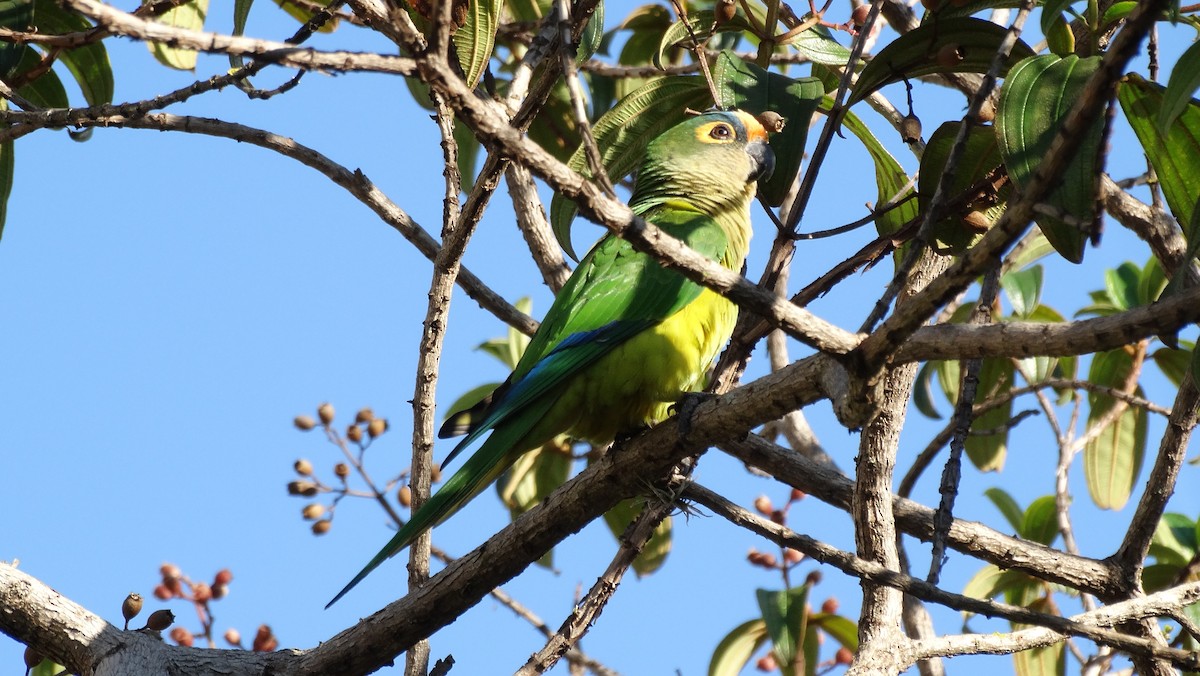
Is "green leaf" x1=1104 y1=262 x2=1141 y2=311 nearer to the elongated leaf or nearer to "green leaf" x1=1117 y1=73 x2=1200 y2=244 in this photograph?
"green leaf" x1=1117 y1=73 x2=1200 y2=244

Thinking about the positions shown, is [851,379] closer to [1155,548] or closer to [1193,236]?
[1193,236]

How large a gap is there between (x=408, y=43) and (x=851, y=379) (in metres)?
1.04

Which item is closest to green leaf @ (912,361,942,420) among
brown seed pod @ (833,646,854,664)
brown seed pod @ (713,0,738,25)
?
brown seed pod @ (833,646,854,664)

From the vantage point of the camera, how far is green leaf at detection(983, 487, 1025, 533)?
16.6 ft

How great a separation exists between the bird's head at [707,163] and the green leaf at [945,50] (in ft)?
3.55

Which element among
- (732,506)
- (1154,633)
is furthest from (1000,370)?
(732,506)

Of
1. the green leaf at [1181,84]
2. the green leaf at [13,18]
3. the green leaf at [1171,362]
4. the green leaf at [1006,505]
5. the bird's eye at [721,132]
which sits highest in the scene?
the bird's eye at [721,132]

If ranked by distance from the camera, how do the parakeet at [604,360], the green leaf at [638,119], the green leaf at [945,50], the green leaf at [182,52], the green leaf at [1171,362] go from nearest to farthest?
the green leaf at [945,50] < the parakeet at [604,360] < the green leaf at [638,119] < the green leaf at [182,52] < the green leaf at [1171,362]

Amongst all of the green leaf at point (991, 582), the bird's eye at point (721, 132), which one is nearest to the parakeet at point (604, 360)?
the bird's eye at point (721, 132)

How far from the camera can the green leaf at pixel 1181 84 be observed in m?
2.30

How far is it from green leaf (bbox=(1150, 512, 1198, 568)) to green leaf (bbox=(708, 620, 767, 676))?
1.62 metres

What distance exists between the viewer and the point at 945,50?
3.10 metres

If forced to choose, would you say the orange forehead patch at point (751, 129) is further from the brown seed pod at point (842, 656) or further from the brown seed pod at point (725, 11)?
the brown seed pod at point (842, 656)

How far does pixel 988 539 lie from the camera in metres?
3.18
